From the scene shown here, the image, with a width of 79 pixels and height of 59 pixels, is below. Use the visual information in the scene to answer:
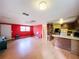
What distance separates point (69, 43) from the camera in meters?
4.54

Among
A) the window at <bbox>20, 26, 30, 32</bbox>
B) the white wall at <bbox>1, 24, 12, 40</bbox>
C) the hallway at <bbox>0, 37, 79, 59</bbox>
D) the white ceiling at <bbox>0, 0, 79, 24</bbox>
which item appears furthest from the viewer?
the window at <bbox>20, 26, 30, 32</bbox>

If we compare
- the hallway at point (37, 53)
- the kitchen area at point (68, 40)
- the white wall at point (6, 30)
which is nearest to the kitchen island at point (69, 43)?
the kitchen area at point (68, 40)

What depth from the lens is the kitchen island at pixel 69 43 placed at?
3877 mm

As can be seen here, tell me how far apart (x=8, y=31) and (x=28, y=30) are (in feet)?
14.5

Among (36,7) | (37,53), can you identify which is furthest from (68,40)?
(36,7)

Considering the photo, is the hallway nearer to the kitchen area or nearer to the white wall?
the kitchen area

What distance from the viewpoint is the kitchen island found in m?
3.88

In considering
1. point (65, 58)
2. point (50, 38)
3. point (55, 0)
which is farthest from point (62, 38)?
point (50, 38)

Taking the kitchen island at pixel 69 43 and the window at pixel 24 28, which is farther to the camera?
the window at pixel 24 28

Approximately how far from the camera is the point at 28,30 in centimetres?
1302

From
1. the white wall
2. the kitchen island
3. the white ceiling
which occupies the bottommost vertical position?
the kitchen island

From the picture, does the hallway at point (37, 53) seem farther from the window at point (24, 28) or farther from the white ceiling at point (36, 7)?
the window at point (24, 28)

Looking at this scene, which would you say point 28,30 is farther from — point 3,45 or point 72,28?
point 3,45

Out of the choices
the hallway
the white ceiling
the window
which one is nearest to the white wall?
the window
